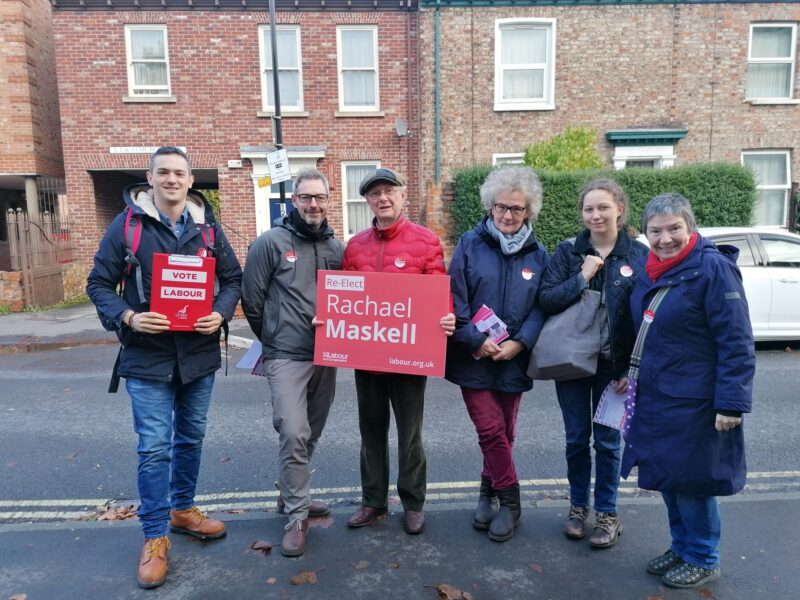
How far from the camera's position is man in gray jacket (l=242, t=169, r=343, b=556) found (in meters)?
3.21

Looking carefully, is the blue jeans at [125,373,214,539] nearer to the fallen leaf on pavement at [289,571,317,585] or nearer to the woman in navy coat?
the fallen leaf on pavement at [289,571,317,585]

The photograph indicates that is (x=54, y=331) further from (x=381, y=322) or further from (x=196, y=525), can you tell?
(x=381, y=322)

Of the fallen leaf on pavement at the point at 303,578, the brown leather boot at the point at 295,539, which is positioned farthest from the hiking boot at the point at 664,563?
the brown leather boot at the point at 295,539

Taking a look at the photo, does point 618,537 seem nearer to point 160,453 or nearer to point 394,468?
point 394,468

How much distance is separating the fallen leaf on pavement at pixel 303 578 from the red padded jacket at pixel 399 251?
1.68 metres

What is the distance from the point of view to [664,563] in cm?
295

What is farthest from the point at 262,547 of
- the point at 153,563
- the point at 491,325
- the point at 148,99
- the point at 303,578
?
the point at 148,99

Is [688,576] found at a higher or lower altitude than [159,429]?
lower

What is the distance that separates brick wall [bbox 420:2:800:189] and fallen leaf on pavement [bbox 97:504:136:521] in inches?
469

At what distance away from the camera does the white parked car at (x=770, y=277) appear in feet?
25.1

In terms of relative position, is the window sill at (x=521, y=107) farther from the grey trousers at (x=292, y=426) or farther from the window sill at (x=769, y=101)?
the grey trousers at (x=292, y=426)

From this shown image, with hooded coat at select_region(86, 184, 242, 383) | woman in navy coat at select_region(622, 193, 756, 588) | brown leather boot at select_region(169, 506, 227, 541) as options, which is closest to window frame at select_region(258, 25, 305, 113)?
hooded coat at select_region(86, 184, 242, 383)

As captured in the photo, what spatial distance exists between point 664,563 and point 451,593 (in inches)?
44.7

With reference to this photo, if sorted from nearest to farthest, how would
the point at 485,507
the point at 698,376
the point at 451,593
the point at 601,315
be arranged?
1. the point at 698,376
2. the point at 451,593
3. the point at 601,315
4. the point at 485,507
